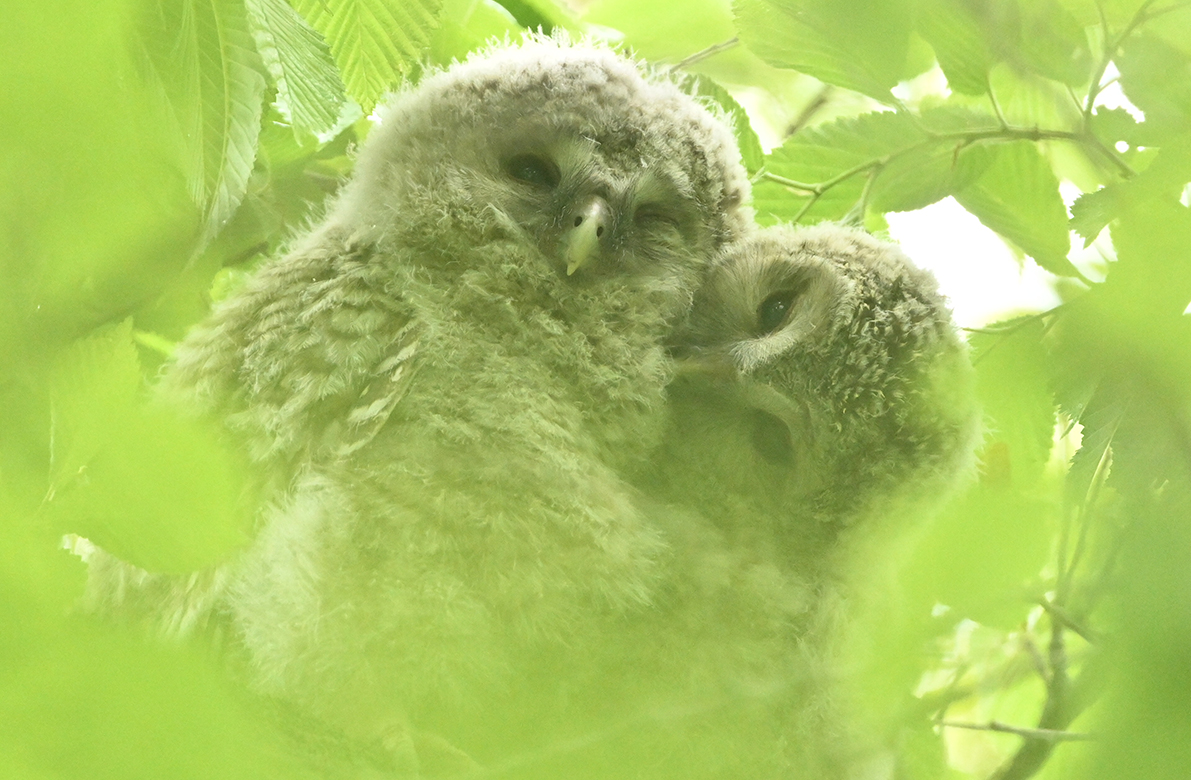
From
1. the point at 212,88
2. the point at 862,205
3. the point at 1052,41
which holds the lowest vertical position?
the point at 212,88

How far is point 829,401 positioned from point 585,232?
0.41 meters

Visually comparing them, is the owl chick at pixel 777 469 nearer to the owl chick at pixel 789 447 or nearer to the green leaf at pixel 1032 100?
the owl chick at pixel 789 447

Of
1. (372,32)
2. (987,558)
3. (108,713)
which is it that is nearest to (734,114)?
(372,32)

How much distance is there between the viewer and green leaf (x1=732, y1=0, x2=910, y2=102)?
3.28 feet

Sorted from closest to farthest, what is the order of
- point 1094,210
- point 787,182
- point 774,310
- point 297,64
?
point 1094,210
point 297,64
point 774,310
point 787,182

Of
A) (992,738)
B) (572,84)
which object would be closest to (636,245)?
(572,84)

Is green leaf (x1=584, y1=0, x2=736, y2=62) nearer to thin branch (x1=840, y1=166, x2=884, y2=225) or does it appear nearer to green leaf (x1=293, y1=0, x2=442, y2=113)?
thin branch (x1=840, y1=166, x2=884, y2=225)

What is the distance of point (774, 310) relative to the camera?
1.54m

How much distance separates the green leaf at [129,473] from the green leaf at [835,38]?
0.70 metres

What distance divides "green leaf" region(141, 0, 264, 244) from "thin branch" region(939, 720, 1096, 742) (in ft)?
2.47

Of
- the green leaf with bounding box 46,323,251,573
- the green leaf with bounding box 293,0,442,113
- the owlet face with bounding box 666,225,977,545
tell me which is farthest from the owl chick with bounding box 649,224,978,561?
the green leaf with bounding box 46,323,251,573

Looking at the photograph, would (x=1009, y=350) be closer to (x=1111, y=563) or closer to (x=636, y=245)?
(x=1111, y=563)

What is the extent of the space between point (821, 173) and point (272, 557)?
106cm

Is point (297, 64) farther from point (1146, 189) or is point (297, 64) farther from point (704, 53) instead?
point (704, 53)
